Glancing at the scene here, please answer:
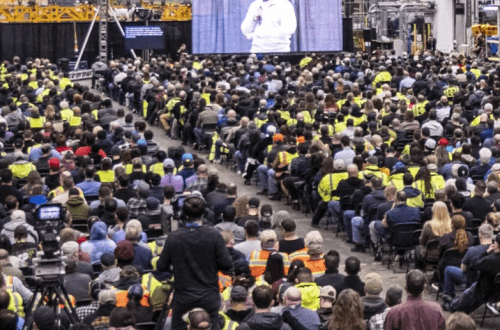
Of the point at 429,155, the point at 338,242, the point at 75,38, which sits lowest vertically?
the point at 338,242

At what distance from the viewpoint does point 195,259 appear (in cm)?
979

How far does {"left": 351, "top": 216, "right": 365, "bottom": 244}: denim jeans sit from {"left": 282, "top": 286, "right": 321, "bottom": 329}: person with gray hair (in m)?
6.57

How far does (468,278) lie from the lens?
13227 millimetres

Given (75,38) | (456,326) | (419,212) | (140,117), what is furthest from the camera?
(75,38)

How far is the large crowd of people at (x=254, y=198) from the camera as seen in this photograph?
9969mm

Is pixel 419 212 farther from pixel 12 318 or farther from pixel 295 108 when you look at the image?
pixel 295 108

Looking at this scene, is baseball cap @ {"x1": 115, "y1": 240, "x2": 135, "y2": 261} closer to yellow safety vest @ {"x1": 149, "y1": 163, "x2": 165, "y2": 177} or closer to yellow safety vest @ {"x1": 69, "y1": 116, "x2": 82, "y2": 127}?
yellow safety vest @ {"x1": 149, "y1": 163, "x2": 165, "y2": 177}

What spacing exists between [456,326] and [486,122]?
13.2 meters

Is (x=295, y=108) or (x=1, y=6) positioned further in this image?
(x=1, y=6)

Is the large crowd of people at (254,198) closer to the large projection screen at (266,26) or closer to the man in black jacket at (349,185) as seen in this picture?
the man in black jacket at (349,185)

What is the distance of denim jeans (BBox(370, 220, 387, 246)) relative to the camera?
16.1 m

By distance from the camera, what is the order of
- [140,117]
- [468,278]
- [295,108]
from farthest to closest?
[140,117] < [295,108] < [468,278]

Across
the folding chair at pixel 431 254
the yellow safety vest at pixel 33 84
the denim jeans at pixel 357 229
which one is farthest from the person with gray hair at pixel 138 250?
the yellow safety vest at pixel 33 84

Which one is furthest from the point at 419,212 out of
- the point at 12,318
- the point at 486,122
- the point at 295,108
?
the point at 295,108
